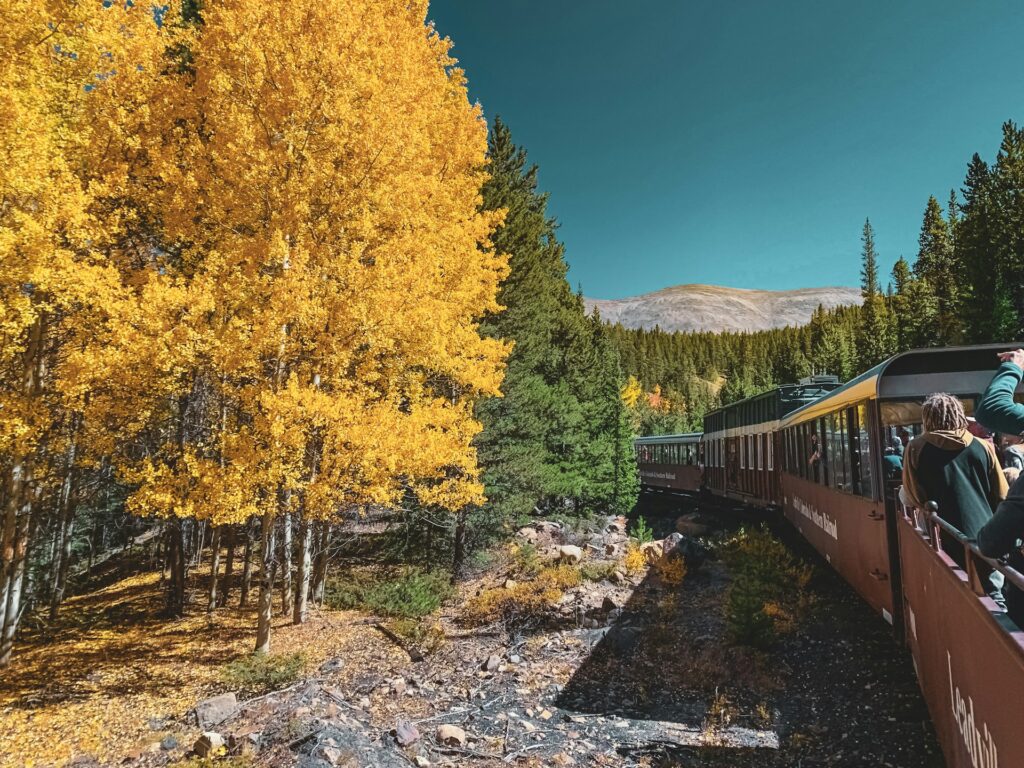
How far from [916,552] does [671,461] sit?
2806 cm

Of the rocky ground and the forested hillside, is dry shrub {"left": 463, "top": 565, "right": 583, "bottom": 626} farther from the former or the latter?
the forested hillside

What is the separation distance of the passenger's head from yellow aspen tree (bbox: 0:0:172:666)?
871 centimetres

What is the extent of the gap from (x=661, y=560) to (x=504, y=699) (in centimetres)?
597

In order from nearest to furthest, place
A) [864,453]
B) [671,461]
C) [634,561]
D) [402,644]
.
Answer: [864,453] < [402,644] < [634,561] < [671,461]

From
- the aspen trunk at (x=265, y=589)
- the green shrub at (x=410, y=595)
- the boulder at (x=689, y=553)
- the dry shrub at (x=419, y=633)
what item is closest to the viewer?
the aspen trunk at (x=265, y=589)

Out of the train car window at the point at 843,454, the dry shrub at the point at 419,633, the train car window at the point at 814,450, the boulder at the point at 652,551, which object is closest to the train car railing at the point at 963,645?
the train car window at the point at 843,454

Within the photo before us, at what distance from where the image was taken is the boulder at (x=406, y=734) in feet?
21.8

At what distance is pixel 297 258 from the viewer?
772cm

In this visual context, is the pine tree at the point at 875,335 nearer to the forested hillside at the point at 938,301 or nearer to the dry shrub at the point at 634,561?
the forested hillside at the point at 938,301

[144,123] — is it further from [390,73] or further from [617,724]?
[617,724]

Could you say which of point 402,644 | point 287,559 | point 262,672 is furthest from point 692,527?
point 262,672

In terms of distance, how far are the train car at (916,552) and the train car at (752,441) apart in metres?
3.95

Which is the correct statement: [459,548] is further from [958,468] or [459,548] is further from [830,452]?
[958,468]


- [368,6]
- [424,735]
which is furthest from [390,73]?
[424,735]
